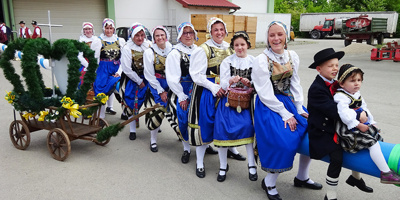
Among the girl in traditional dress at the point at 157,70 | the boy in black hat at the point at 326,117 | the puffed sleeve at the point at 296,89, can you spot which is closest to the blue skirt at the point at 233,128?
the puffed sleeve at the point at 296,89

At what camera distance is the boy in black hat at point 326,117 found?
9.20 feet

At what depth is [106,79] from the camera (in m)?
5.93

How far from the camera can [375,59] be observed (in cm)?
1468

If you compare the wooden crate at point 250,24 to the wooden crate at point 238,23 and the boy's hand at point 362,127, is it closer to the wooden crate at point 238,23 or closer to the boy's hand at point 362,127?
the wooden crate at point 238,23

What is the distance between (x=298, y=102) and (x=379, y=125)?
10.2 feet

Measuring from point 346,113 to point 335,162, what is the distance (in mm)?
459

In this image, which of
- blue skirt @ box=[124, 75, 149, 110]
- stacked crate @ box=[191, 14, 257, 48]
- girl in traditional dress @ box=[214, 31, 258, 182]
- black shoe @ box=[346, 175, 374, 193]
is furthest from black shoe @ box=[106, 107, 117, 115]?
stacked crate @ box=[191, 14, 257, 48]

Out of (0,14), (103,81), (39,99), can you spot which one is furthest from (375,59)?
(0,14)

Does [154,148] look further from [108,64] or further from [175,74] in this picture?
[108,64]

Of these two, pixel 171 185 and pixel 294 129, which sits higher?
pixel 294 129

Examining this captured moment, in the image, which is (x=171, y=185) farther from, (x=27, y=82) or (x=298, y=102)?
(x=27, y=82)

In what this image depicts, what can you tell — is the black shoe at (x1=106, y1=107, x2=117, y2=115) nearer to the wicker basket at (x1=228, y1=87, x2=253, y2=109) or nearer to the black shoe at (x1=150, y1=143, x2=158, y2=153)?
the black shoe at (x1=150, y1=143, x2=158, y2=153)

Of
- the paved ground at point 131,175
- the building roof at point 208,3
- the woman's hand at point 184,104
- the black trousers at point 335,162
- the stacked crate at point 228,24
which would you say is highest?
the building roof at point 208,3

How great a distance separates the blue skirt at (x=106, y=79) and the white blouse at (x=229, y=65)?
291 centimetres
